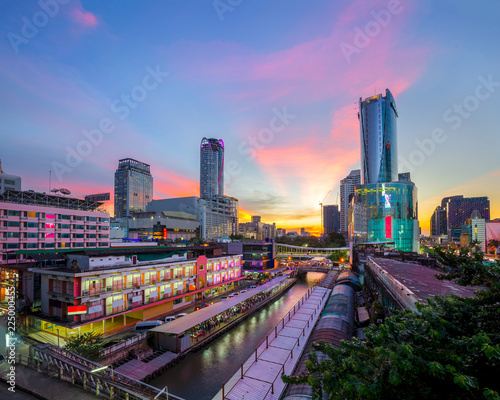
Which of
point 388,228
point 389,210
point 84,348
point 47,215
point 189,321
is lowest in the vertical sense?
point 189,321

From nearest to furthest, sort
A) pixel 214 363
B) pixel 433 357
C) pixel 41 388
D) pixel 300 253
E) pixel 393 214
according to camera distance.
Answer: pixel 433 357 < pixel 41 388 < pixel 214 363 < pixel 393 214 < pixel 300 253

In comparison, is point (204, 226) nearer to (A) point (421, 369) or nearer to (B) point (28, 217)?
(B) point (28, 217)

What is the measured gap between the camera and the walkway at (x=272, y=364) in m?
16.2

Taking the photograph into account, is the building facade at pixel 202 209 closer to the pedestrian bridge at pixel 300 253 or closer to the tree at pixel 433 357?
the pedestrian bridge at pixel 300 253

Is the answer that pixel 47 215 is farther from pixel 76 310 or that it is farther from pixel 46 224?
pixel 76 310

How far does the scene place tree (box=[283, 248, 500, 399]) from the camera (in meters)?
5.82

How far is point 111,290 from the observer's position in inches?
Answer: 1065

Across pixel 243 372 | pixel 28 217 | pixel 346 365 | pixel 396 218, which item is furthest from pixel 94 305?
pixel 396 218

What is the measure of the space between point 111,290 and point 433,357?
95.3 feet

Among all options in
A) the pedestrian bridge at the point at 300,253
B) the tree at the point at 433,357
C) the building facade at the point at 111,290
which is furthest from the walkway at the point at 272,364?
the pedestrian bridge at the point at 300,253

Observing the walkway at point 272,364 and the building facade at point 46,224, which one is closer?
the walkway at point 272,364

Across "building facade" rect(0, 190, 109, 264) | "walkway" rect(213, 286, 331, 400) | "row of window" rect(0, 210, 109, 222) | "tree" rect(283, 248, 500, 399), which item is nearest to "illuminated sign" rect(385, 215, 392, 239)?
"walkway" rect(213, 286, 331, 400)

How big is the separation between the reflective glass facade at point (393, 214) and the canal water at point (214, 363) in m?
83.9

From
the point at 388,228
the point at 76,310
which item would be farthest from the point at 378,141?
the point at 76,310
